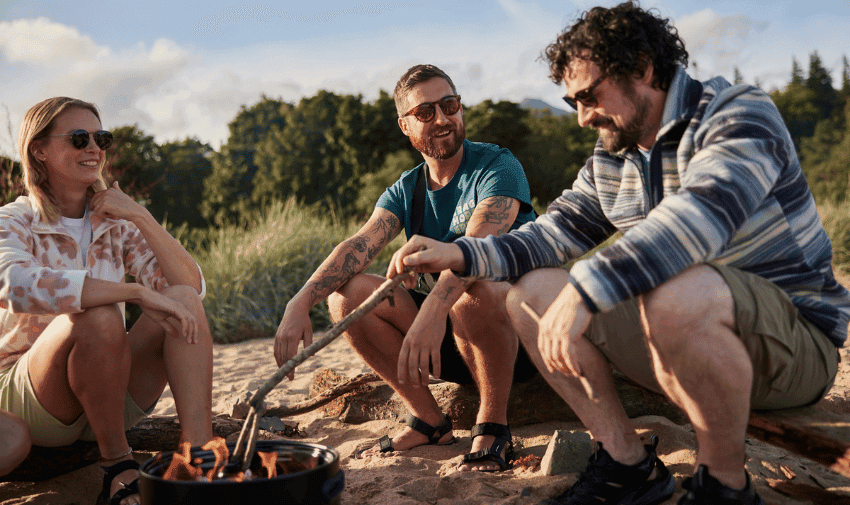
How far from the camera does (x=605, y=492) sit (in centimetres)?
207

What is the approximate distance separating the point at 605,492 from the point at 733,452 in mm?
458

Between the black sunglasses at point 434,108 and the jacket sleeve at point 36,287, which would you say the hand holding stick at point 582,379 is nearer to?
the black sunglasses at point 434,108

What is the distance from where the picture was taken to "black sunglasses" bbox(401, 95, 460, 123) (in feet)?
10.4

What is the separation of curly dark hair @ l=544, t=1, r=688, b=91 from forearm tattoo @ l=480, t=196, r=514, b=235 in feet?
2.52

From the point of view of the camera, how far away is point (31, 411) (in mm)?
2385

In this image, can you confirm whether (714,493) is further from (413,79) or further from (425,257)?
(413,79)

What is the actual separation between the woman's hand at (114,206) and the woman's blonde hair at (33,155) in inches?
6.4

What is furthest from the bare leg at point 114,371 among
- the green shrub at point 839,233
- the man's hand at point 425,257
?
the green shrub at point 839,233

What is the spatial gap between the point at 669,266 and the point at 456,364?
4.77ft

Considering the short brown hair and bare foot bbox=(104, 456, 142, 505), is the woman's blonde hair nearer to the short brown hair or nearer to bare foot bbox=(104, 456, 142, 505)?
bare foot bbox=(104, 456, 142, 505)

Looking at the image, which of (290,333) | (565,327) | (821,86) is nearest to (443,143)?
(290,333)

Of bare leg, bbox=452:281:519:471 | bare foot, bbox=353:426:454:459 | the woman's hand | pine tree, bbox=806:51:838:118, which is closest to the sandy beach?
bare foot, bbox=353:426:454:459

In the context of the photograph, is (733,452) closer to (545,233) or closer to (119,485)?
(545,233)

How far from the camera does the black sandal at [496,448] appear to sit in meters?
2.60
